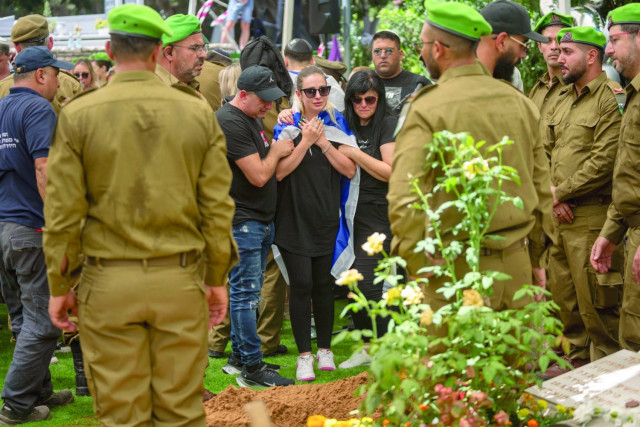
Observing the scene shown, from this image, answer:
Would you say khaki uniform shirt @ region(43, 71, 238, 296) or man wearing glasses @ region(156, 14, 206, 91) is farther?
man wearing glasses @ region(156, 14, 206, 91)

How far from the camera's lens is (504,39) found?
15.5 ft

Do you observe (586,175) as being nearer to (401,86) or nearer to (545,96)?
(545,96)

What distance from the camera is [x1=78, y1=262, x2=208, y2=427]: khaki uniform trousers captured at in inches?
150

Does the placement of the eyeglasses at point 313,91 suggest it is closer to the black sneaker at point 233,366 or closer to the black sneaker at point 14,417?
the black sneaker at point 233,366

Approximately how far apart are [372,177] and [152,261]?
9.94 feet

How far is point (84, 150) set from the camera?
3795 millimetres

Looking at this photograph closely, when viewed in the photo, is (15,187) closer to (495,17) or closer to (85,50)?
(495,17)

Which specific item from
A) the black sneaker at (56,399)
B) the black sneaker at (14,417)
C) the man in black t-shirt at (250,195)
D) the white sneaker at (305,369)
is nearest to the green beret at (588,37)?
the man in black t-shirt at (250,195)

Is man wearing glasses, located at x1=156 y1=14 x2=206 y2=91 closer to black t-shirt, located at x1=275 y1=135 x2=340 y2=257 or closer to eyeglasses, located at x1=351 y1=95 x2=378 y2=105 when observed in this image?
black t-shirt, located at x1=275 y1=135 x2=340 y2=257

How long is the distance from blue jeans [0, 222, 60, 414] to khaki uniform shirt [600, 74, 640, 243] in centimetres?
355

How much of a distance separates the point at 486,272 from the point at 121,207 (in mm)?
1598

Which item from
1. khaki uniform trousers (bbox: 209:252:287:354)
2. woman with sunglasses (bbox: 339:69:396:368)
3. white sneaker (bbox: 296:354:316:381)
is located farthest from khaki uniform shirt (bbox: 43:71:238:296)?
khaki uniform trousers (bbox: 209:252:287:354)

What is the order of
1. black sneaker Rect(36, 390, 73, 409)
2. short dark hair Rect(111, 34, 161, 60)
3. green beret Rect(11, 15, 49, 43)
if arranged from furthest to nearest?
green beret Rect(11, 15, 49, 43) < black sneaker Rect(36, 390, 73, 409) < short dark hair Rect(111, 34, 161, 60)

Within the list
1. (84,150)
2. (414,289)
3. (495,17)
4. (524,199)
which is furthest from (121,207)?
(495,17)
